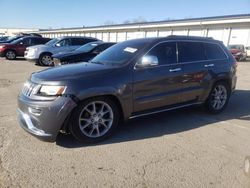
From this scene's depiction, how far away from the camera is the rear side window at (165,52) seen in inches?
205

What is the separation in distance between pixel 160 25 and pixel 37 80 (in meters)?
38.2

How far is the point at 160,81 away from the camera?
201 inches

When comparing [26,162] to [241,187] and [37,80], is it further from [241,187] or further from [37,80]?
[241,187]

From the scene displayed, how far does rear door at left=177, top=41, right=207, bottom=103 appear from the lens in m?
5.54

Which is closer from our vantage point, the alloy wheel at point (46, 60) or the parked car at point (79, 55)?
the parked car at point (79, 55)

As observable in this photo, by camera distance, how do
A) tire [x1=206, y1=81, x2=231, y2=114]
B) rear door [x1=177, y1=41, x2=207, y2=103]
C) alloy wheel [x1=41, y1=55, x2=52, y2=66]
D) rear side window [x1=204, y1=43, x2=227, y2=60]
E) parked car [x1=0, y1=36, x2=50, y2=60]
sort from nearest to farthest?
rear door [x1=177, y1=41, x2=207, y2=103]
rear side window [x1=204, y1=43, x2=227, y2=60]
tire [x1=206, y1=81, x2=231, y2=114]
alloy wheel [x1=41, y1=55, x2=52, y2=66]
parked car [x1=0, y1=36, x2=50, y2=60]

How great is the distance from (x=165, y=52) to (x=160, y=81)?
2.07 feet

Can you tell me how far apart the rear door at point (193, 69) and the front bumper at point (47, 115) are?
243 cm

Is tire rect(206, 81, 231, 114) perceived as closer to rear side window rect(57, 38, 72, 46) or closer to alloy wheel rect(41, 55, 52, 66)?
alloy wheel rect(41, 55, 52, 66)

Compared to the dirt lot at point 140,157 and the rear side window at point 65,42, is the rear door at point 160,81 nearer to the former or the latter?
the dirt lot at point 140,157

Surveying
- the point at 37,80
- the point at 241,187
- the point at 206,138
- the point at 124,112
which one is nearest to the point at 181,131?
the point at 206,138

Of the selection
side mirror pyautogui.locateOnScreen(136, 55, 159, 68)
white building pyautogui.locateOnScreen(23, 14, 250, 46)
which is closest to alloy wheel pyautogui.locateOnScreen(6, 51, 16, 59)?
side mirror pyautogui.locateOnScreen(136, 55, 159, 68)

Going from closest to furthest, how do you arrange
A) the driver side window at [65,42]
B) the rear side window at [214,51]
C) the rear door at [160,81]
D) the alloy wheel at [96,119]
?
1. the alloy wheel at [96,119]
2. the rear door at [160,81]
3. the rear side window at [214,51]
4. the driver side window at [65,42]

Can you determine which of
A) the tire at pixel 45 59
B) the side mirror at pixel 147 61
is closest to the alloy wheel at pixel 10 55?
the tire at pixel 45 59
